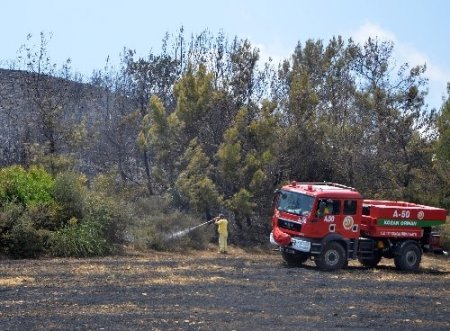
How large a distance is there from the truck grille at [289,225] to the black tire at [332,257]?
1.01 meters

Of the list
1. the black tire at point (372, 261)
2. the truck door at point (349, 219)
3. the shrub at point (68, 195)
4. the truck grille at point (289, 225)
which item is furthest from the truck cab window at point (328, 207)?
the shrub at point (68, 195)

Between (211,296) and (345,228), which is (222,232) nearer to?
(345,228)

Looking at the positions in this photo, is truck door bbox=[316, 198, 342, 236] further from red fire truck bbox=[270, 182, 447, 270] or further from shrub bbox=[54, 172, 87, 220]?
shrub bbox=[54, 172, 87, 220]

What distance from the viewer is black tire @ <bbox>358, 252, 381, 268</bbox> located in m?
26.2

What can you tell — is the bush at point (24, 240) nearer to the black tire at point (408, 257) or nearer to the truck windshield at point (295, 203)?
the truck windshield at point (295, 203)

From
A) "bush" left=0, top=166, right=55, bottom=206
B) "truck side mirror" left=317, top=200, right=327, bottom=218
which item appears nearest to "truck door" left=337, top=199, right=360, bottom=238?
"truck side mirror" left=317, top=200, right=327, bottom=218

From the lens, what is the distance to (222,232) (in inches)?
1184

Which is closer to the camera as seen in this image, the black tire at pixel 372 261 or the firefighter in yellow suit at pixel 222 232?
the black tire at pixel 372 261

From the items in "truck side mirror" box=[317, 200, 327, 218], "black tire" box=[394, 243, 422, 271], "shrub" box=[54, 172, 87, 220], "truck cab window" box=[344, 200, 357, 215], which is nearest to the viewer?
"truck side mirror" box=[317, 200, 327, 218]

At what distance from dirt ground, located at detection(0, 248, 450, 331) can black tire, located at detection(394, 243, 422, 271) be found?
0.56 m

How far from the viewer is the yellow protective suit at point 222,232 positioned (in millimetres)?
29703

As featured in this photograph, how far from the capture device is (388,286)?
69.5 ft

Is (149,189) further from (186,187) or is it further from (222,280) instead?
(222,280)

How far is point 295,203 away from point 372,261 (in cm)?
403
